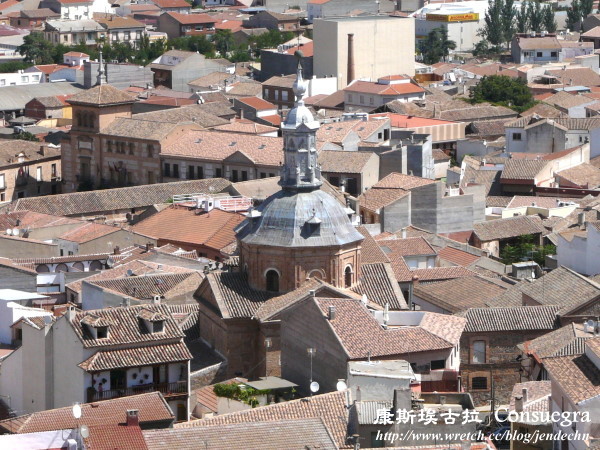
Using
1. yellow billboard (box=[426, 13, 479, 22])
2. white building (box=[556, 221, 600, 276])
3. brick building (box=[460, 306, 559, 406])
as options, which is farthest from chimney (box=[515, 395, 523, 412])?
yellow billboard (box=[426, 13, 479, 22])

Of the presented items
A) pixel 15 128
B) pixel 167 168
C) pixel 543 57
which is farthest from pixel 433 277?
pixel 543 57

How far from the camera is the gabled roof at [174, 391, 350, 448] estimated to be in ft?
112

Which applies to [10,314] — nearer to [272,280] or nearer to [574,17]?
[272,280]

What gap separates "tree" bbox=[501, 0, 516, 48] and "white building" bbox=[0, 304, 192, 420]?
92684mm

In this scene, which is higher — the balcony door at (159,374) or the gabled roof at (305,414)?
the gabled roof at (305,414)

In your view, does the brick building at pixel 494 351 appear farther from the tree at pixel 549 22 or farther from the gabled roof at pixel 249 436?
the tree at pixel 549 22

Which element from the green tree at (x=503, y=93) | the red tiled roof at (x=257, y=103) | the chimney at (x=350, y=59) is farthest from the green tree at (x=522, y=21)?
the red tiled roof at (x=257, y=103)

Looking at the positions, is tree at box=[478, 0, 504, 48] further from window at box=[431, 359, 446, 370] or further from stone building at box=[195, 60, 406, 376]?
window at box=[431, 359, 446, 370]

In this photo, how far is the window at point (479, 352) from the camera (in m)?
45.0

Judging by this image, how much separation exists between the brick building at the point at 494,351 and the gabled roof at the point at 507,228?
59.7ft

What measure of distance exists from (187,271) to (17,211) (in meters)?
16.6

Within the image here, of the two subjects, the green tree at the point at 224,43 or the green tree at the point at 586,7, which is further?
the green tree at the point at 586,7

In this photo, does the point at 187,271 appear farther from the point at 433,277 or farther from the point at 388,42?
the point at 388,42

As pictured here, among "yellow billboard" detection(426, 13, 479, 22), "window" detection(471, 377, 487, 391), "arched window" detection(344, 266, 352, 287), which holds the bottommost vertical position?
"yellow billboard" detection(426, 13, 479, 22)
